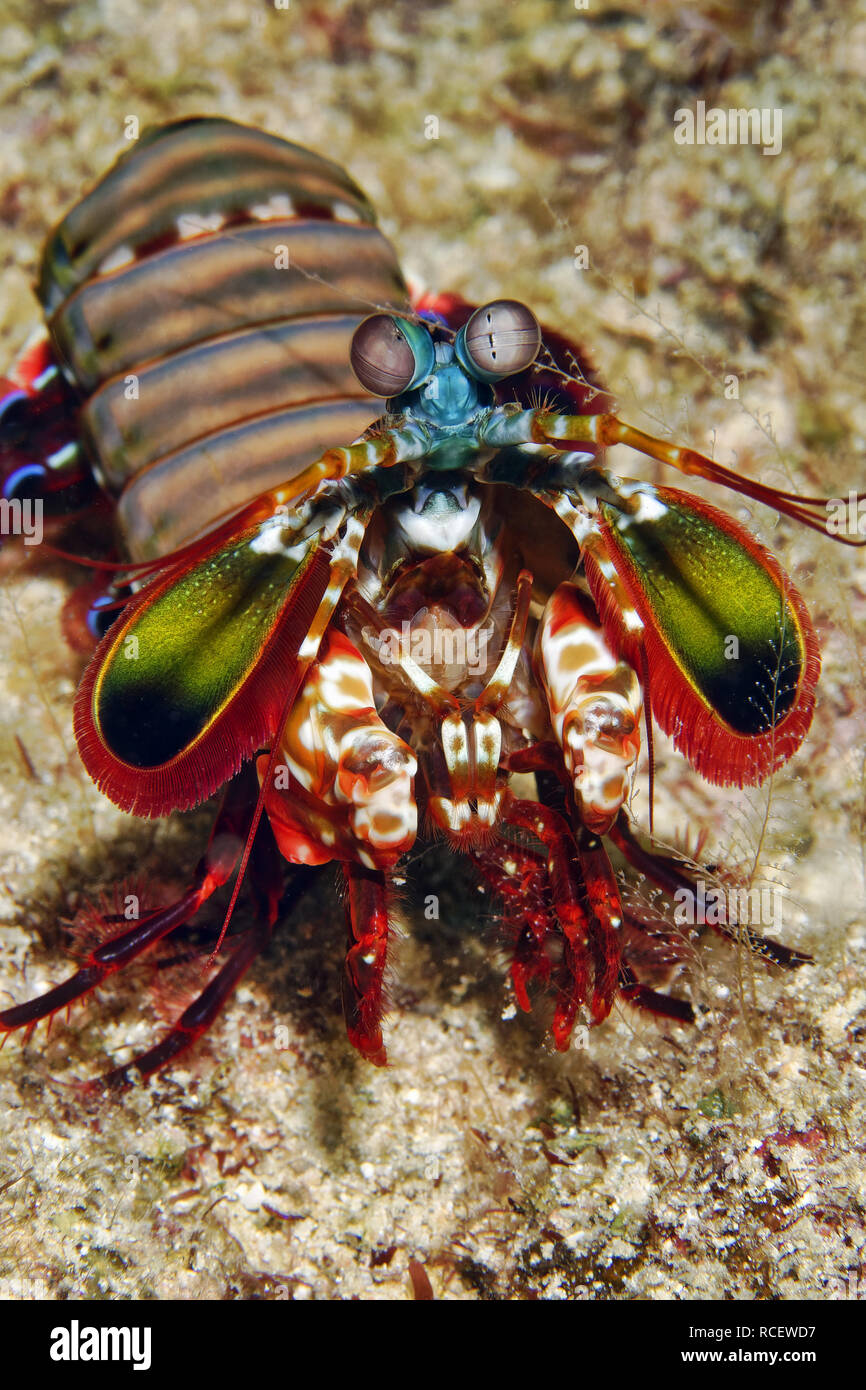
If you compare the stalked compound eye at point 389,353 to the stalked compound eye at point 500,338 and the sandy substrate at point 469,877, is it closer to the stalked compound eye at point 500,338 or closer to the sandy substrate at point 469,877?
the stalked compound eye at point 500,338

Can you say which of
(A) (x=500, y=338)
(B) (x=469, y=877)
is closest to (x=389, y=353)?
(A) (x=500, y=338)

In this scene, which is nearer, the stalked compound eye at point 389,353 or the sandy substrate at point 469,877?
the stalked compound eye at point 389,353

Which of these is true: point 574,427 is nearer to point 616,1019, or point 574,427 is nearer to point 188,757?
point 188,757

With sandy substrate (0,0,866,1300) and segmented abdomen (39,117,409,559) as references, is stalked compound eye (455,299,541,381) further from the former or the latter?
sandy substrate (0,0,866,1300)

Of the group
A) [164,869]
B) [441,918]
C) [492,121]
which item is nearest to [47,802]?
[164,869]

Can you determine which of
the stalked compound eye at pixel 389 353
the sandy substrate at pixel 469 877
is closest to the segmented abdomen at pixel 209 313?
the sandy substrate at pixel 469 877

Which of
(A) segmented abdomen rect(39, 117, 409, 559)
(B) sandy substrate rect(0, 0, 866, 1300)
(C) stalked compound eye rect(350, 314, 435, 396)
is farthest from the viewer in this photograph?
(A) segmented abdomen rect(39, 117, 409, 559)

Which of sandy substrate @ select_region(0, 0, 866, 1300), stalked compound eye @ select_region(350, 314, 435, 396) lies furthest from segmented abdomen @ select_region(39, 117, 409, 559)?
stalked compound eye @ select_region(350, 314, 435, 396)
